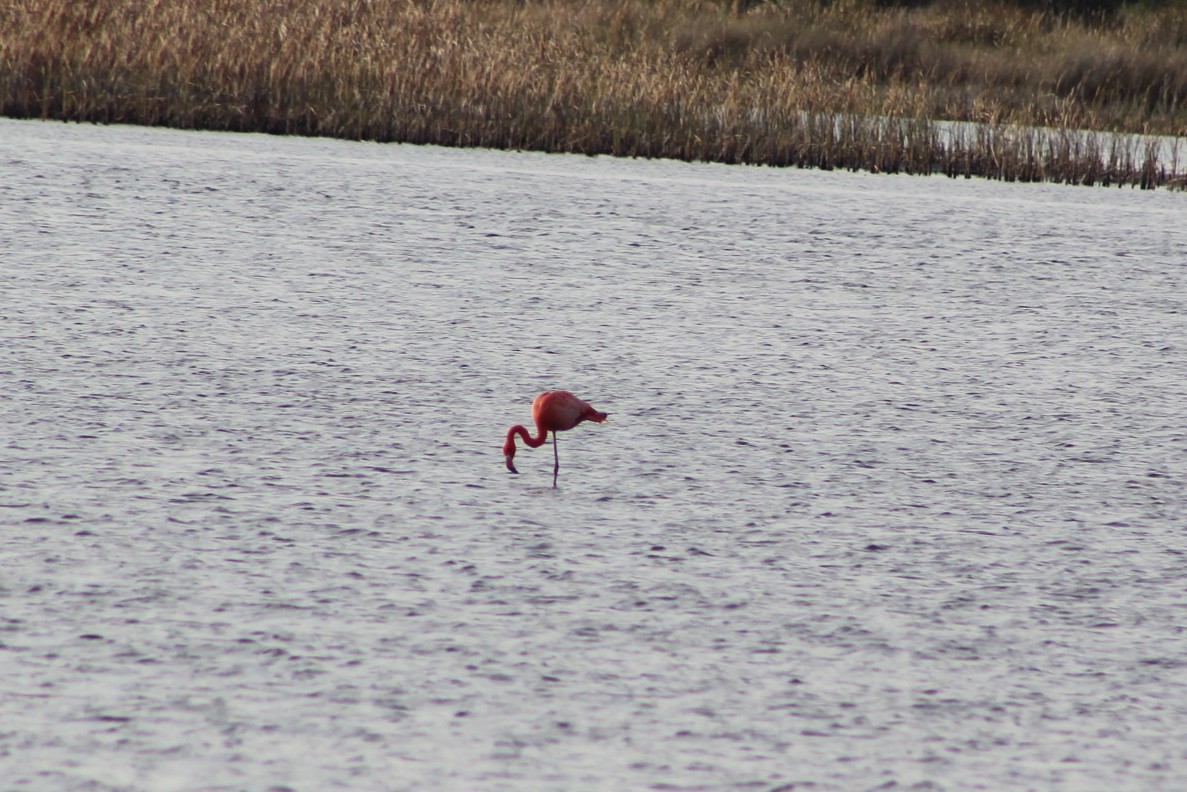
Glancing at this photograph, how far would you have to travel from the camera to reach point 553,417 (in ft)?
15.5

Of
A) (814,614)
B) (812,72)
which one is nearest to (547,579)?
(814,614)

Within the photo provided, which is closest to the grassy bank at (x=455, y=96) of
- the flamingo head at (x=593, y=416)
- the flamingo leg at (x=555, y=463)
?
the flamingo leg at (x=555, y=463)

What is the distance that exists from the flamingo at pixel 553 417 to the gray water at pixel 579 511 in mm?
104

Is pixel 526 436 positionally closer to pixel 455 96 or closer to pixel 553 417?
pixel 553 417

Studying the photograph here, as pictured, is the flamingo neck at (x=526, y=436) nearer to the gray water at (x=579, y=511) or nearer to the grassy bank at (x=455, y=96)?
the gray water at (x=579, y=511)

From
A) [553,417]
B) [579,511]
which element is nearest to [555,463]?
[553,417]

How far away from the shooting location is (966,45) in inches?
891

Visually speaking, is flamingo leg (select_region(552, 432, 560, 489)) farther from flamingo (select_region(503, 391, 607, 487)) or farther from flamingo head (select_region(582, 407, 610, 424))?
flamingo head (select_region(582, 407, 610, 424))

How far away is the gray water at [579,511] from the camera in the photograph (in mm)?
2961

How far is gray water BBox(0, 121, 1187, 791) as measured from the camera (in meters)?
2.96

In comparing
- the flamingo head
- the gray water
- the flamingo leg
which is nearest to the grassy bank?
the gray water

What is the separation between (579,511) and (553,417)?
41 centimetres

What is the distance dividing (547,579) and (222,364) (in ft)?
7.93

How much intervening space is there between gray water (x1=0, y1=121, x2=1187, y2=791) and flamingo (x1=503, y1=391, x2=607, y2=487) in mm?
104
